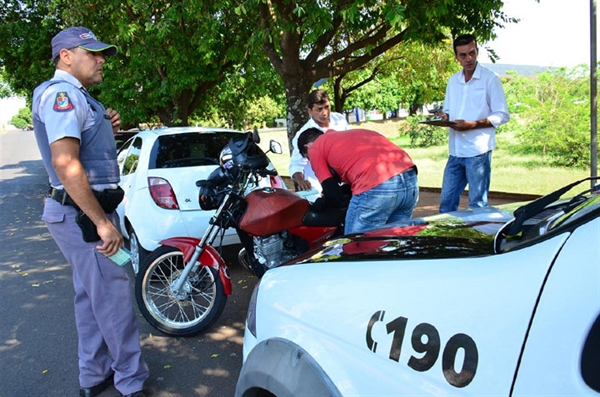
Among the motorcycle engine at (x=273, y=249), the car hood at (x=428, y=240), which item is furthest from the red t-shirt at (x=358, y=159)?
the car hood at (x=428, y=240)

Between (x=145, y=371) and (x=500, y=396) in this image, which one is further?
(x=145, y=371)

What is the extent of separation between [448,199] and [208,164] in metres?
2.52

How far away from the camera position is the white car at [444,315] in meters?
1.07

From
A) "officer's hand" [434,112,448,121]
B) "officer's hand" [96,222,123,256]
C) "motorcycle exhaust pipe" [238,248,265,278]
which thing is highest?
"officer's hand" [434,112,448,121]

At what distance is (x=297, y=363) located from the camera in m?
1.63

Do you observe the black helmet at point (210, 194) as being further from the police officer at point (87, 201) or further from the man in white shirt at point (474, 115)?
the man in white shirt at point (474, 115)

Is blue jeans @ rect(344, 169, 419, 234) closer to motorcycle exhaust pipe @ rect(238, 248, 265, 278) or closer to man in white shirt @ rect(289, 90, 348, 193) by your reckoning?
motorcycle exhaust pipe @ rect(238, 248, 265, 278)

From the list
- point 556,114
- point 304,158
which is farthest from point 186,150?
point 556,114

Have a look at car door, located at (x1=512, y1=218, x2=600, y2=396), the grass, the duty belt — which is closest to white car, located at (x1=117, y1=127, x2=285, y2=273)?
the duty belt

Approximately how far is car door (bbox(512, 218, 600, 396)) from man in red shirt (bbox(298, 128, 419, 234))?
223 centimetres

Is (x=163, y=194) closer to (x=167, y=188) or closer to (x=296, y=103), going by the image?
(x=167, y=188)

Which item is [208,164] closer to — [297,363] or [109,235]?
[109,235]

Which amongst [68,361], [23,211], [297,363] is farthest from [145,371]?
[23,211]

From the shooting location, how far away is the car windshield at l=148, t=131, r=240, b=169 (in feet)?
17.4
